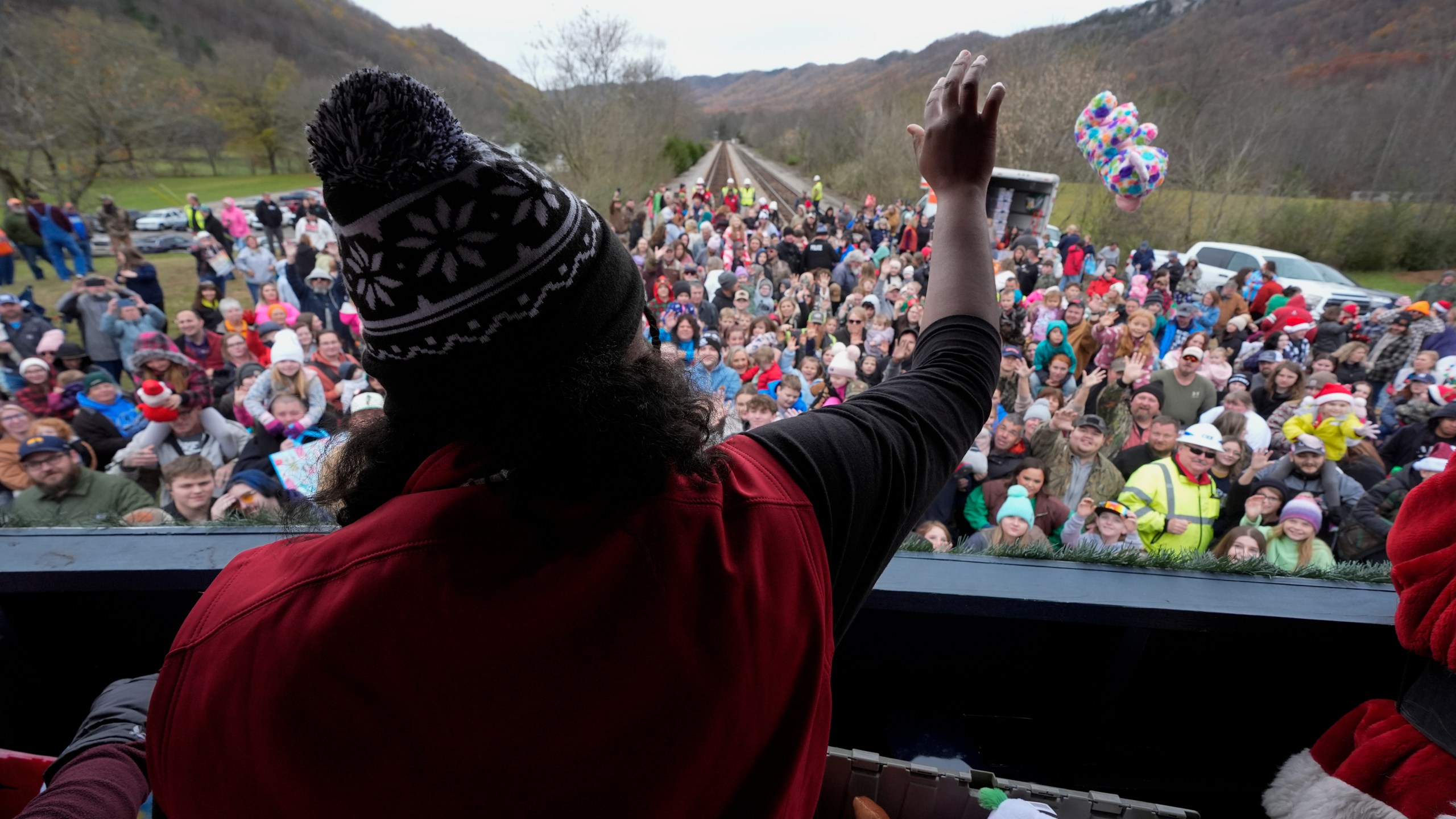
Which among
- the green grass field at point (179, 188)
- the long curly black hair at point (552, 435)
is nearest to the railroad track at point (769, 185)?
the green grass field at point (179, 188)

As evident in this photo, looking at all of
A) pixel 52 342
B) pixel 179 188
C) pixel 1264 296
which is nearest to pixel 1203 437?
pixel 1264 296

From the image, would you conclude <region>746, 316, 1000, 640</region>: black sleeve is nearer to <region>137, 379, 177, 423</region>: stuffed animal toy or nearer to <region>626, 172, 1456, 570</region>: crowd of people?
<region>626, 172, 1456, 570</region>: crowd of people

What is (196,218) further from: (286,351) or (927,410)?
(927,410)

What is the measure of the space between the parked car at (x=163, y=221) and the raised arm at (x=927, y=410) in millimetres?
28028

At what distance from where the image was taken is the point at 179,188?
105ft

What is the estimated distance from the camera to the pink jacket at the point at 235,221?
45.8 ft

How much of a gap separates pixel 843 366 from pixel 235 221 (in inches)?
547

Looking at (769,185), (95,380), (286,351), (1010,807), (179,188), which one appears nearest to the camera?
(1010,807)

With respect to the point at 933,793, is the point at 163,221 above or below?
below

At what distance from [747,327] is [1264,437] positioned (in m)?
4.36

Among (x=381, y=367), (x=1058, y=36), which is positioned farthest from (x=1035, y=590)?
(x=1058, y=36)

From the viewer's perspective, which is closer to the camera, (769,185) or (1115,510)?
(1115,510)

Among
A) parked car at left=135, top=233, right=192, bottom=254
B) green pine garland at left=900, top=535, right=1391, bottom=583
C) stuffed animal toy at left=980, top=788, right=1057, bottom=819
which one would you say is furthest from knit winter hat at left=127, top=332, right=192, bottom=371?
parked car at left=135, top=233, right=192, bottom=254

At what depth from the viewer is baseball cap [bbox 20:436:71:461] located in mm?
3422
